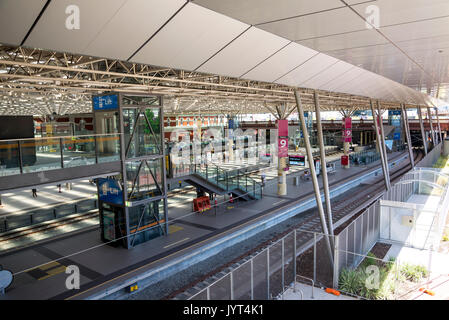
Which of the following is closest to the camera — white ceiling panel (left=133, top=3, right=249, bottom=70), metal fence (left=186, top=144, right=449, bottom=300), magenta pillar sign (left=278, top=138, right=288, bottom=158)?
white ceiling panel (left=133, top=3, right=249, bottom=70)

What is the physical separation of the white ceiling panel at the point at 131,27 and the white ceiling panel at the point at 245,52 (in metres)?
1.68

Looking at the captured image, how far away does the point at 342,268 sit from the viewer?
11.1 metres

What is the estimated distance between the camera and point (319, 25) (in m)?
5.55

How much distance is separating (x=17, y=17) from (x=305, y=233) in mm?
13590

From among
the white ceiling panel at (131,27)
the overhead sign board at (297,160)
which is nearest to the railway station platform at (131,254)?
the white ceiling panel at (131,27)

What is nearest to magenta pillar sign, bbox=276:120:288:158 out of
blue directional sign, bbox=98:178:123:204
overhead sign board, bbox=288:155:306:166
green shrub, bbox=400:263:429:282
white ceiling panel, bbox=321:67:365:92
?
overhead sign board, bbox=288:155:306:166

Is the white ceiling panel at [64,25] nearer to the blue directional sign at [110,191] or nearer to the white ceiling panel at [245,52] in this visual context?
the white ceiling panel at [245,52]

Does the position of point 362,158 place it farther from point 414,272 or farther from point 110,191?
point 110,191

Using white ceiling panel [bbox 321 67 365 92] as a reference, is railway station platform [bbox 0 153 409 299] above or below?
below

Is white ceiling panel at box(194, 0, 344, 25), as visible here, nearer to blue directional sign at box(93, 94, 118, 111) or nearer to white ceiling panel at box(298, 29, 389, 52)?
white ceiling panel at box(298, 29, 389, 52)

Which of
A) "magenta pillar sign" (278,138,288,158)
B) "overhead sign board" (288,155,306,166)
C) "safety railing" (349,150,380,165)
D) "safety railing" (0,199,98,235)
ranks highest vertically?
"magenta pillar sign" (278,138,288,158)

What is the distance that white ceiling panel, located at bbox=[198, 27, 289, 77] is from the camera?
6025 millimetres

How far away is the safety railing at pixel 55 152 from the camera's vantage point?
10836mm

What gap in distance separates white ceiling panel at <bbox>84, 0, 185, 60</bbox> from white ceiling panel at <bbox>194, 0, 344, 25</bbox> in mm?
513
